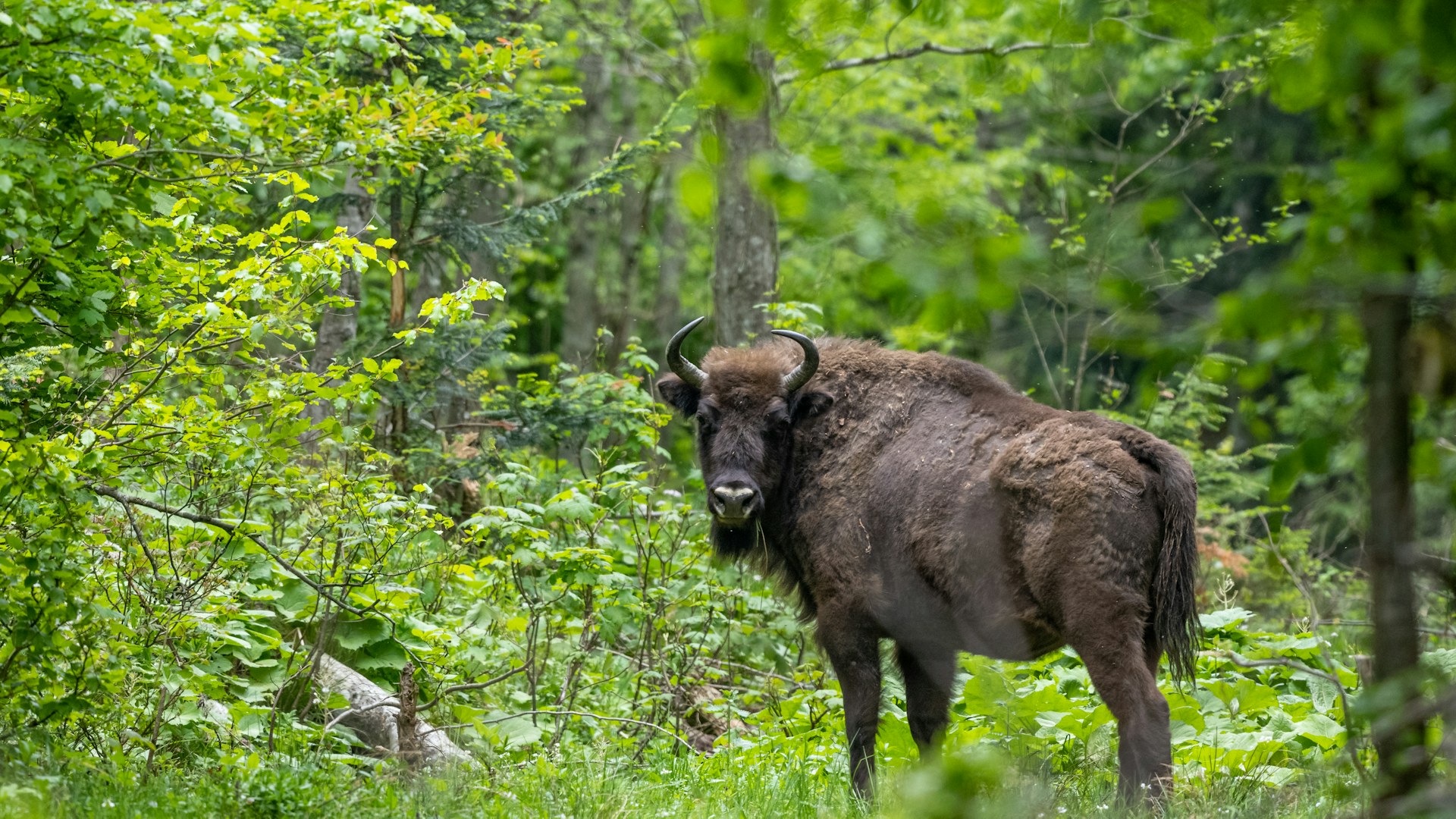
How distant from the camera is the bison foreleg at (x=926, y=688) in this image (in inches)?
259

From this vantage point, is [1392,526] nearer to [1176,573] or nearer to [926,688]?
[1176,573]

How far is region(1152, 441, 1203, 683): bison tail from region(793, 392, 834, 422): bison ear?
2092 millimetres

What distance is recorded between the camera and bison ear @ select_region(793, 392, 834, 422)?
7109mm

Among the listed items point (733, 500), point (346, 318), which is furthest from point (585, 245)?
point (733, 500)

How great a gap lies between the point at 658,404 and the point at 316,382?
14.8ft

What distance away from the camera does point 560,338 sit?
2652 cm

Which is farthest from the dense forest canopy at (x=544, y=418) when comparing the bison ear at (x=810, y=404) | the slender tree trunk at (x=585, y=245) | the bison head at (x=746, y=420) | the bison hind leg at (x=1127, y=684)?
the slender tree trunk at (x=585, y=245)

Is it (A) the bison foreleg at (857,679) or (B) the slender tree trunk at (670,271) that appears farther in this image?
(B) the slender tree trunk at (670,271)

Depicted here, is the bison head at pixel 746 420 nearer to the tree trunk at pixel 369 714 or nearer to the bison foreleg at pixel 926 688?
the bison foreleg at pixel 926 688

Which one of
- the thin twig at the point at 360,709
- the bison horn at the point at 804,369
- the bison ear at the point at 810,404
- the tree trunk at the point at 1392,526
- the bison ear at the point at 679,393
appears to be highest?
the tree trunk at the point at 1392,526

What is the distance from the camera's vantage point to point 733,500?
22.0ft

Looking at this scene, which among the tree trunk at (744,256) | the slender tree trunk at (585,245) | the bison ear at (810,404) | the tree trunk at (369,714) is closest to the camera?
the tree trunk at (369,714)

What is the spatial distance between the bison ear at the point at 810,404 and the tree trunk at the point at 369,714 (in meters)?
2.76

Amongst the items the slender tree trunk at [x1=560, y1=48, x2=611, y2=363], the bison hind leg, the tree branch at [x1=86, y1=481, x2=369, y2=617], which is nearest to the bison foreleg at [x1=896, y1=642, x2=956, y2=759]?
the bison hind leg
